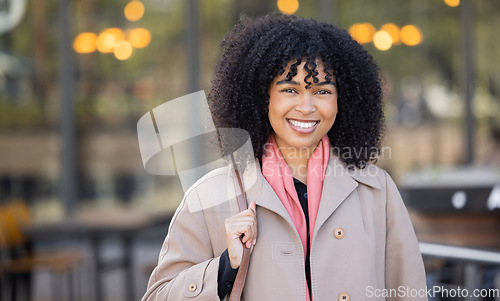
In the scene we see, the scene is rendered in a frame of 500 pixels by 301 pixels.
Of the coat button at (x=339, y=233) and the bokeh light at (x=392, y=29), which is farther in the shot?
the bokeh light at (x=392, y=29)

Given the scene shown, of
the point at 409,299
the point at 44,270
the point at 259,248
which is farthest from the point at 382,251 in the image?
the point at 44,270

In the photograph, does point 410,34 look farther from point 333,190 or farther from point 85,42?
point 333,190

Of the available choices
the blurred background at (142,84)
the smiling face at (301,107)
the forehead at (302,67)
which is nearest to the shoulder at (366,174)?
the smiling face at (301,107)

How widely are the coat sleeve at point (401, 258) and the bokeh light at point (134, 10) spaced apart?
18.9 ft

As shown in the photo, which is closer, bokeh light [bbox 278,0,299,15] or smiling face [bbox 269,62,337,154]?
smiling face [bbox 269,62,337,154]

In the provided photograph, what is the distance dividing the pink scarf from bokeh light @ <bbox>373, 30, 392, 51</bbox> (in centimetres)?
542

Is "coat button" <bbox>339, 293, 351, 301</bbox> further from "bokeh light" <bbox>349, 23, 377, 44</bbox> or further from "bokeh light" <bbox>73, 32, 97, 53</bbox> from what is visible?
"bokeh light" <bbox>73, 32, 97, 53</bbox>

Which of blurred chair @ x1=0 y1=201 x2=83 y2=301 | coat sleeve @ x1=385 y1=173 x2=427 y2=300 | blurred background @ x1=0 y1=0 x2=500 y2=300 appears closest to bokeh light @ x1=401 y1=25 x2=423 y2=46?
blurred background @ x1=0 y1=0 x2=500 y2=300

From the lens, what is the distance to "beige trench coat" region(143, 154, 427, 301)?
1.88 m

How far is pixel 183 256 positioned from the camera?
6.27 feet

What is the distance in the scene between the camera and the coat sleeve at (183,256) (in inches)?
74.0

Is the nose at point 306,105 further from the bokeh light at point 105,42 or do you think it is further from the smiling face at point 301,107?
the bokeh light at point 105,42

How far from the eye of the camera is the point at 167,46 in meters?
7.25

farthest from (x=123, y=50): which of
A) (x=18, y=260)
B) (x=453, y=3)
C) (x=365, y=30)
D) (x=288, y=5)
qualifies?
(x=453, y=3)
